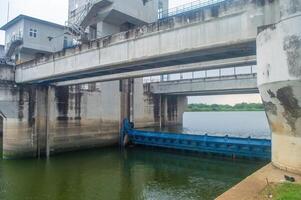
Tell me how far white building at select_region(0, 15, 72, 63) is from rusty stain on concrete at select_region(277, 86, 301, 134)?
99.7 feet

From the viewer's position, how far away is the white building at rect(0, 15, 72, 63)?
34562 millimetres

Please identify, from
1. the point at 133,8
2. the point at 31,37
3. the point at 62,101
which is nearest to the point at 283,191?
the point at 62,101

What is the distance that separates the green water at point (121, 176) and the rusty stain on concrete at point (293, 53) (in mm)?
6783

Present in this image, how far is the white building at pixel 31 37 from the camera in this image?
34562 millimetres

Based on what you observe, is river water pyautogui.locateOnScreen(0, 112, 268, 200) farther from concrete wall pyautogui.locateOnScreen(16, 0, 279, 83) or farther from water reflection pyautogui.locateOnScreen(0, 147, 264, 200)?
concrete wall pyautogui.locateOnScreen(16, 0, 279, 83)

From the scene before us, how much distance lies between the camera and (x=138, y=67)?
16609 mm

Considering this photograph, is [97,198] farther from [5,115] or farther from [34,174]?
[5,115]

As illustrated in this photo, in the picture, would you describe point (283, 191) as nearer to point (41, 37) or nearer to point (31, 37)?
point (31, 37)

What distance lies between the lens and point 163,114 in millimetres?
45062

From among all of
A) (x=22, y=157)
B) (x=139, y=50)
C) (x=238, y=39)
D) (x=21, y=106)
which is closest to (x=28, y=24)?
(x=21, y=106)

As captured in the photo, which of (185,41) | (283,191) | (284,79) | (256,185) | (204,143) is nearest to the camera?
(283,191)

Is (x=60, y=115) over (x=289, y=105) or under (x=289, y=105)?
under

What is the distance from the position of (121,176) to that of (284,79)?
11166 mm

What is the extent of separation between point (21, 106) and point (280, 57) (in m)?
19.9
